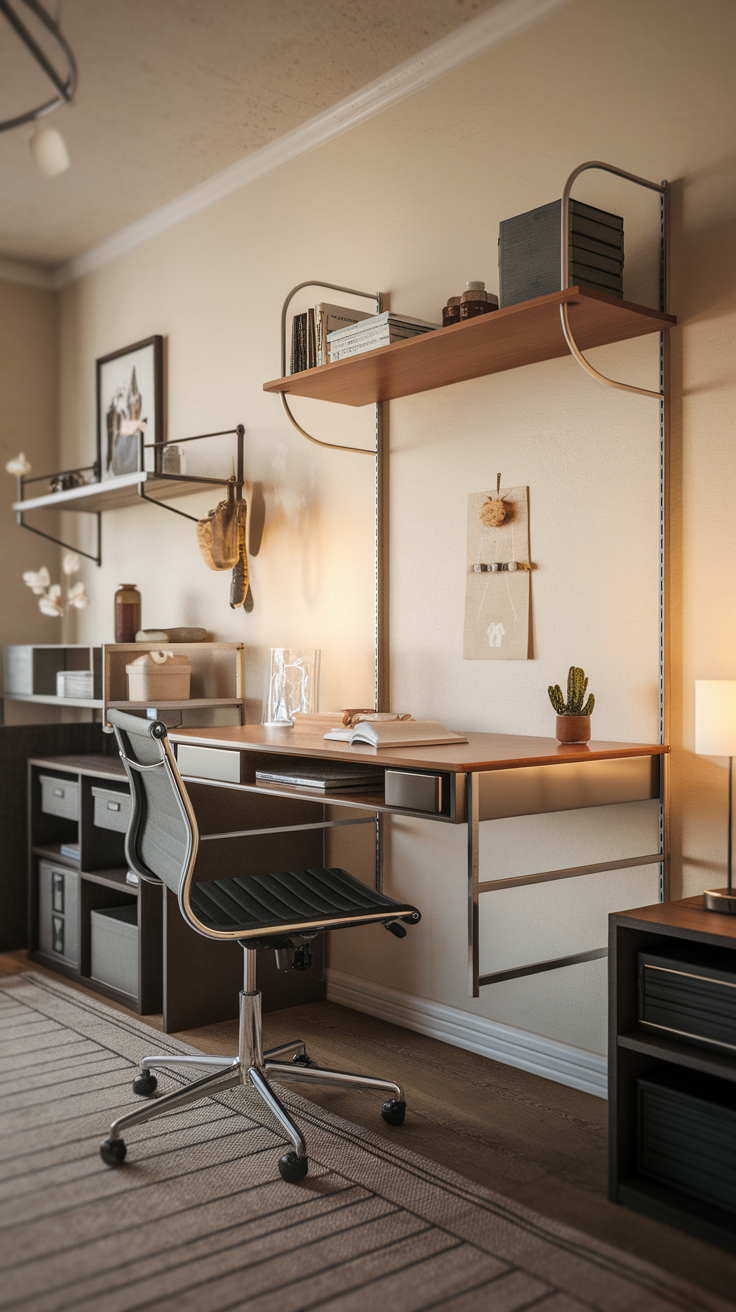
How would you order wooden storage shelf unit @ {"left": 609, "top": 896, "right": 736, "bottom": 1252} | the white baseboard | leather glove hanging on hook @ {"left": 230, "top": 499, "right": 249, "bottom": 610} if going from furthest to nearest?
leather glove hanging on hook @ {"left": 230, "top": 499, "right": 249, "bottom": 610} → the white baseboard → wooden storage shelf unit @ {"left": 609, "top": 896, "right": 736, "bottom": 1252}

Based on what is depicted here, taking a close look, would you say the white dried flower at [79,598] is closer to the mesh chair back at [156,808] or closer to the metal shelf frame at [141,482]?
the metal shelf frame at [141,482]

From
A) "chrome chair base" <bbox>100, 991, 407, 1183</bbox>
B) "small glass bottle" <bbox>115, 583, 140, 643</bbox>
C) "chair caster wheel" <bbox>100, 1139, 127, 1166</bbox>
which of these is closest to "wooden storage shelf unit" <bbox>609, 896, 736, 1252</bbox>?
"chrome chair base" <bbox>100, 991, 407, 1183</bbox>

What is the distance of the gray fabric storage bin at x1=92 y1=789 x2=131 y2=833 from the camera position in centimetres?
326

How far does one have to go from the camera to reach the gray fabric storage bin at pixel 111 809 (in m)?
3.26

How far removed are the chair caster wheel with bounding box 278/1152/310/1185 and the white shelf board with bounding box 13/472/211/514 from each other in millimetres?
2219

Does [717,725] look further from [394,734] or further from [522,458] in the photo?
[522,458]

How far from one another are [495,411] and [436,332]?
0.41 metres

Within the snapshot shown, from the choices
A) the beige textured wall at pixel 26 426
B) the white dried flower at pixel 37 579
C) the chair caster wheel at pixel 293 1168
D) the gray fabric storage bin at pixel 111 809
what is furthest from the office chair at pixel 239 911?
the beige textured wall at pixel 26 426

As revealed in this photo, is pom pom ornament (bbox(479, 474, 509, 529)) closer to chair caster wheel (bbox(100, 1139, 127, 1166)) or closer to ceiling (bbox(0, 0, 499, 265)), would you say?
ceiling (bbox(0, 0, 499, 265))

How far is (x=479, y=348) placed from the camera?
246 centimetres

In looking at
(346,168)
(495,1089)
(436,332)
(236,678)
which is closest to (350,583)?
(236,678)

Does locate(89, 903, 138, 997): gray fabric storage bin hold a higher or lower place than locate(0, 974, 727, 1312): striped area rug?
higher

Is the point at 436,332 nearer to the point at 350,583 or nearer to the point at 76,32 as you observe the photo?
the point at 350,583

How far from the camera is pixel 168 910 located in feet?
9.50
